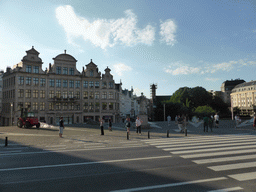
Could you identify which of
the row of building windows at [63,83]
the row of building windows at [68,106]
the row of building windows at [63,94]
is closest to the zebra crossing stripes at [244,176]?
the row of building windows at [63,94]

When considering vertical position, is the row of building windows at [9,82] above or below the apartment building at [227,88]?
below

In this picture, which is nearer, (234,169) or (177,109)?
(234,169)

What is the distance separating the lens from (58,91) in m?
46.6

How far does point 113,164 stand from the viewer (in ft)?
24.2

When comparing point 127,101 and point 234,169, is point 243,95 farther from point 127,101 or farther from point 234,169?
point 234,169

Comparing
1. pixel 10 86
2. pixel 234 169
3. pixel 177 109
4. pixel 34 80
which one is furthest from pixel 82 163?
pixel 177 109

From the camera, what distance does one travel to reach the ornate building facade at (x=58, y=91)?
42.5m

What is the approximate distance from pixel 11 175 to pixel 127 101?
8479cm

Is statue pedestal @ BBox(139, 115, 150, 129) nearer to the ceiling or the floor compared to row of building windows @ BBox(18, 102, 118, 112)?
nearer to the floor

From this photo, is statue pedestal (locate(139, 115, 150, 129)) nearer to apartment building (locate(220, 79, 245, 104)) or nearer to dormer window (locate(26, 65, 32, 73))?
dormer window (locate(26, 65, 32, 73))

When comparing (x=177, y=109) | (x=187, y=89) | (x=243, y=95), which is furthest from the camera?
(x=243, y=95)

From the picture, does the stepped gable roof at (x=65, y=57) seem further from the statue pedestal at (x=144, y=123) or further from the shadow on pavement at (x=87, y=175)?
the shadow on pavement at (x=87, y=175)

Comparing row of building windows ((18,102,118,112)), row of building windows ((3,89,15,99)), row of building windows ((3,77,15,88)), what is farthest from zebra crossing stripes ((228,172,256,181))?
row of building windows ((3,77,15,88))

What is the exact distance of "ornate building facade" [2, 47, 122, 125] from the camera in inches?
1673
